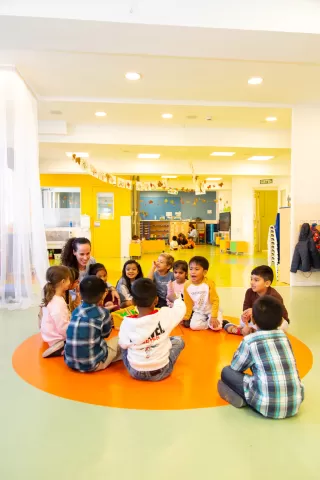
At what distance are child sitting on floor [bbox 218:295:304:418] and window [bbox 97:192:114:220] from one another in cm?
1117

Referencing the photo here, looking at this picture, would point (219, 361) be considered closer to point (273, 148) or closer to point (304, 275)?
point (304, 275)

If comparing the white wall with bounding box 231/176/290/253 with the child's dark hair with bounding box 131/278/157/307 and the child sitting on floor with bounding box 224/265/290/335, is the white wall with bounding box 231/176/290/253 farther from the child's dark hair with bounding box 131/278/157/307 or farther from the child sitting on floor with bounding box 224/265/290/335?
the child's dark hair with bounding box 131/278/157/307

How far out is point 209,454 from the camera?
190cm

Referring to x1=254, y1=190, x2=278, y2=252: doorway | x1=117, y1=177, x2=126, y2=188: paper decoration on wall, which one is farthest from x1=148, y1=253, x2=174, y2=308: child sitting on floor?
x1=254, y1=190, x2=278, y2=252: doorway

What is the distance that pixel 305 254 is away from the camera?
6641mm

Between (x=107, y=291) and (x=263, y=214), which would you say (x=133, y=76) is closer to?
(x=107, y=291)

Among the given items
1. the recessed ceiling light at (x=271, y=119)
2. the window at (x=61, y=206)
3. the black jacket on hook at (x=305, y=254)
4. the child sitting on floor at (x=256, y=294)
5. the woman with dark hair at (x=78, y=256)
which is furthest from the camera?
the window at (x=61, y=206)

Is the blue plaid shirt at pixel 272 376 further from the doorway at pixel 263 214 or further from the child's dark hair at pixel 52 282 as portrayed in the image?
the doorway at pixel 263 214

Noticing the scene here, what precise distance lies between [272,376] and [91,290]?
1333mm

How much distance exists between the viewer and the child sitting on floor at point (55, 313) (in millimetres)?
3297

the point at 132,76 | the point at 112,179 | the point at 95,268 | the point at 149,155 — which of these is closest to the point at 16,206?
the point at 95,268

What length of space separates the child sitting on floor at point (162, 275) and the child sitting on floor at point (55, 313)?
1467 millimetres

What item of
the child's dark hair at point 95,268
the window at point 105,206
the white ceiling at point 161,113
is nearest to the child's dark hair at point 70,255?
the child's dark hair at point 95,268

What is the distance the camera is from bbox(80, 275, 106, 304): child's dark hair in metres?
2.81
